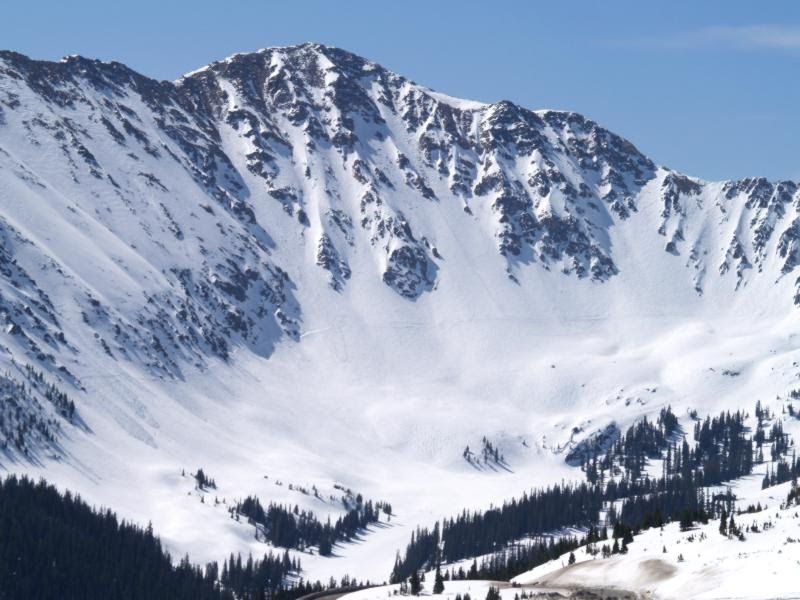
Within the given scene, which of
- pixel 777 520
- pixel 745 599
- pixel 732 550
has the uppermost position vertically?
pixel 777 520

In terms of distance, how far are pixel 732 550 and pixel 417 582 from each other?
2790 cm

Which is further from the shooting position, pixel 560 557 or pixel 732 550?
pixel 560 557

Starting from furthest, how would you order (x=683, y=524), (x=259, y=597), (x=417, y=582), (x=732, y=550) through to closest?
(x=259, y=597) < (x=683, y=524) < (x=417, y=582) < (x=732, y=550)

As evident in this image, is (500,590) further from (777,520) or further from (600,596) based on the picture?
(777,520)

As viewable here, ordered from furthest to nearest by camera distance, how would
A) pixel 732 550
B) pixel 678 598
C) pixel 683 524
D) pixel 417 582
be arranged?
pixel 683 524
pixel 417 582
pixel 732 550
pixel 678 598

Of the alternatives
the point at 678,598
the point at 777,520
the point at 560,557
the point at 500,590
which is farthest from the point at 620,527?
the point at 678,598

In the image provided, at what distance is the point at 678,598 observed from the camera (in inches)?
4272

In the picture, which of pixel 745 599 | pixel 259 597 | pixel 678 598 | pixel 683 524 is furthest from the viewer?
pixel 259 597

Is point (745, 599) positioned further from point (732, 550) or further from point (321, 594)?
point (321, 594)

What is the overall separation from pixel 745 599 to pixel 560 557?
168ft

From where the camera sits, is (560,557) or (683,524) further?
(560,557)

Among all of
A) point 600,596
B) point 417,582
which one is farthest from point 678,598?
point 417,582

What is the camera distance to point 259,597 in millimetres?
165625

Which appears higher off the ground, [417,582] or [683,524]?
[683,524]
